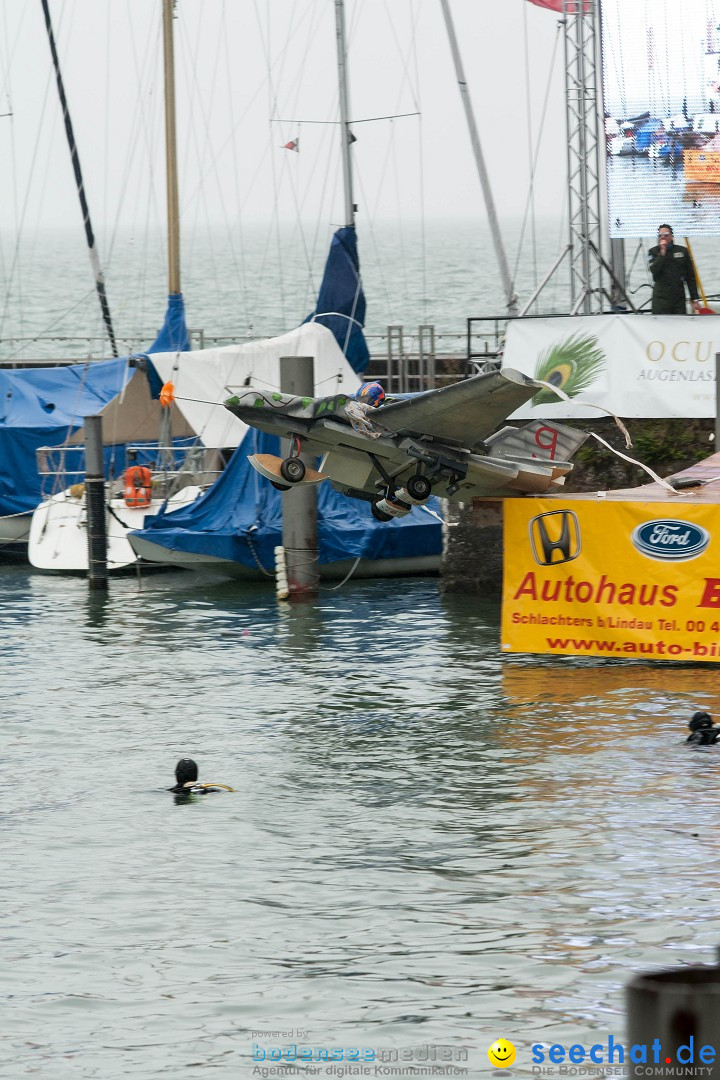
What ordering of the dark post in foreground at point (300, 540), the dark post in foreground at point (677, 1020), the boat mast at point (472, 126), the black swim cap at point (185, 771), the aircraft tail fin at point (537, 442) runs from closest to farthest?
the dark post in foreground at point (677, 1020)
the black swim cap at point (185, 771)
the aircraft tail fin at point (537, 442)
the dark post in foreground at point (300, 540)
the boat mast at point (472, 126)

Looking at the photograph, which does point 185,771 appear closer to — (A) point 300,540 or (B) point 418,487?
(B) point 418,487

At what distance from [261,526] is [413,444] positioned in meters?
8.43

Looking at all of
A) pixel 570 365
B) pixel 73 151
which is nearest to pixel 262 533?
pixel 570 365

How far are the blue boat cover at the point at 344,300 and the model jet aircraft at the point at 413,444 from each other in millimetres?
12494

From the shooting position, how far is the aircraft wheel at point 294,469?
2077cm

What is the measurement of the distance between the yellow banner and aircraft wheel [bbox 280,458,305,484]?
2828 mm

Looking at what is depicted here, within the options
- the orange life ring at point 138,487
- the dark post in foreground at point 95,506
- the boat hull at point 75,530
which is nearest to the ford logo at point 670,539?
the dark post in foreground at point 95,506

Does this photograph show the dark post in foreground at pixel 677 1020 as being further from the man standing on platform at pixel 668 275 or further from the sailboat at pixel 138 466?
the sailboat at pixel 138 466

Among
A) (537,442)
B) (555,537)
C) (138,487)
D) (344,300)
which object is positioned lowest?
(138,487)

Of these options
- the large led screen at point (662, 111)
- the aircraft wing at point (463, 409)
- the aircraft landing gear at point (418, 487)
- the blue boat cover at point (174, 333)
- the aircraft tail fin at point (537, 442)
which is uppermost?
the large led screen at point (662, 111)

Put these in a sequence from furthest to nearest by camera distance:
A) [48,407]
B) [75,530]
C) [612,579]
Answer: [48,407]
[75,530]
[612,579]

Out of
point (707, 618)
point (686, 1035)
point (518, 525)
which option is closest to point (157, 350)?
point (518, 525)

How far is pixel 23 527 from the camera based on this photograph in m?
33.5

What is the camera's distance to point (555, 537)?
812 inches
